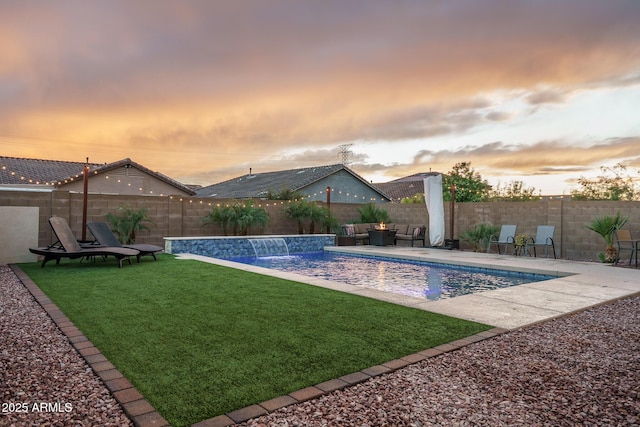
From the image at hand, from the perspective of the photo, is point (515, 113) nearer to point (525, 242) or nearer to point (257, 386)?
point (525, 242)

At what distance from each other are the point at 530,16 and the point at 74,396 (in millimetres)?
10630

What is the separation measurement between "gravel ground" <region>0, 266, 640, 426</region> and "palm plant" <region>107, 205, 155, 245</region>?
8075 mm

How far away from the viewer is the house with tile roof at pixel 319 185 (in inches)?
1033

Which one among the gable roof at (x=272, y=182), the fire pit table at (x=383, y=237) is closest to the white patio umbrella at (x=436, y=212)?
the fire pit table at (x=383, y=237)

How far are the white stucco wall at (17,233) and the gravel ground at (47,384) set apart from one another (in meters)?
5.98

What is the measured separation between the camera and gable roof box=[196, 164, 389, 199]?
86.8 feet

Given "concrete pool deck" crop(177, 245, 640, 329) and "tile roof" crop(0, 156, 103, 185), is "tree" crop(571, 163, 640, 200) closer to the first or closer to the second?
"concrete pool deck" crop(177, 245, 640, 329)

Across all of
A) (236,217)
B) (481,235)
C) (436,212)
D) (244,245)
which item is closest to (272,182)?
(236,217)

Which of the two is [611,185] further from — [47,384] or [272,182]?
[47,384]

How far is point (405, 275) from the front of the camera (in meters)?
9.26

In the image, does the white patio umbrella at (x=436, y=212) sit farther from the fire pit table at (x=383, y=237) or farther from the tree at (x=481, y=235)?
the fire pit table at (x=383, y=237)

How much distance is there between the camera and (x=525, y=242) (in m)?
12.5

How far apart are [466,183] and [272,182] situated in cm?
1340

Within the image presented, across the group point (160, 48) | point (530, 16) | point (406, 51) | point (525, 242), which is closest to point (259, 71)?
point (160, 48)
